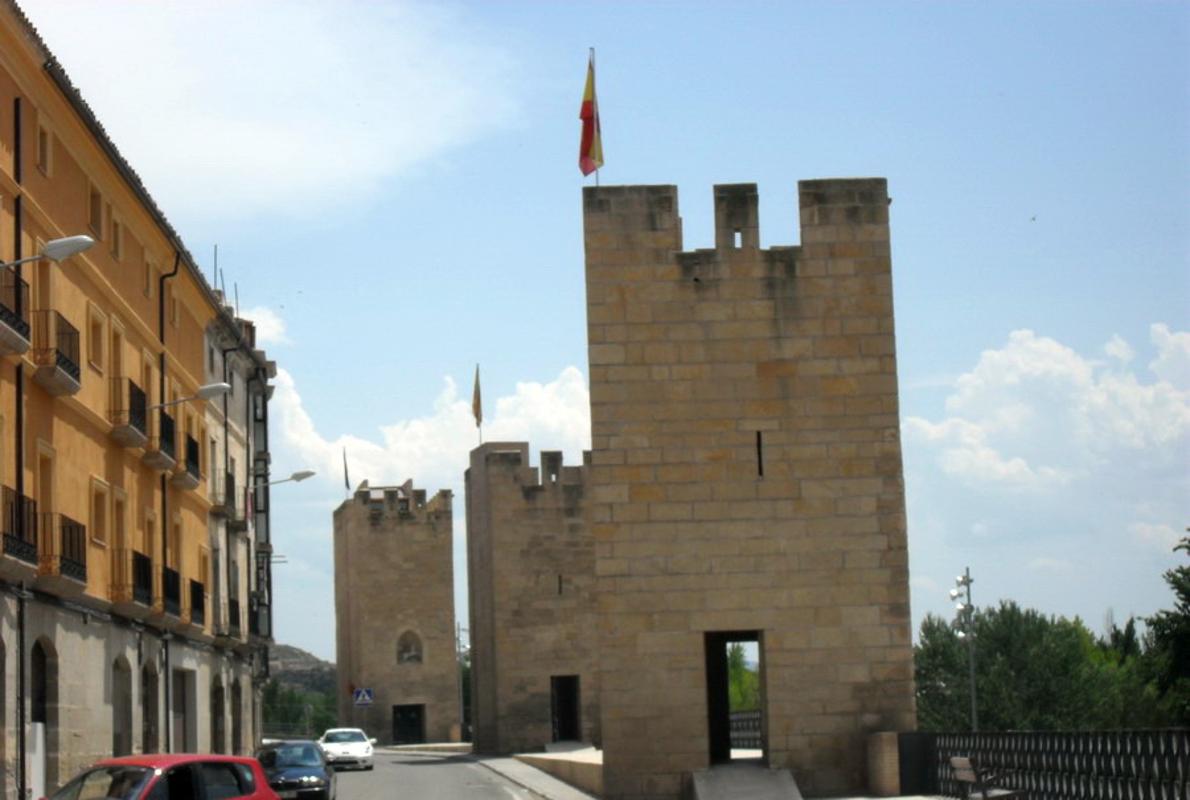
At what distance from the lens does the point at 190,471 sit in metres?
33.8

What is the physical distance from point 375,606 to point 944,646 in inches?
807

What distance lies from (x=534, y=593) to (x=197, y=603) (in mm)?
15897

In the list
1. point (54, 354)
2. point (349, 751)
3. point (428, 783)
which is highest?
point (54, 354)

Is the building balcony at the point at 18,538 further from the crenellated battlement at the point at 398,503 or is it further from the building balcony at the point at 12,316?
the crenellated battlement at the point at 398,503

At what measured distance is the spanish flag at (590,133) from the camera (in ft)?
86.1

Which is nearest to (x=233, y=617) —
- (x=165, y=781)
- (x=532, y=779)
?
(x=532, y=779)

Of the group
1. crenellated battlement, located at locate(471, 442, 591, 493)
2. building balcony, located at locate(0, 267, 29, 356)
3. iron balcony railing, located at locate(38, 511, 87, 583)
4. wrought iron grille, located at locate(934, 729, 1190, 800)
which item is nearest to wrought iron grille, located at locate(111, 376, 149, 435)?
iron balcony railing, located at locate(38, 511, 87, 583)

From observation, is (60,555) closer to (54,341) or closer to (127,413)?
(54,341)

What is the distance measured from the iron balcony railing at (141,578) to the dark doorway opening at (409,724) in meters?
33.2

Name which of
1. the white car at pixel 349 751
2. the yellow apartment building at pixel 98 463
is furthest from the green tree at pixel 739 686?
the yellow apartment building at pixel 98 463

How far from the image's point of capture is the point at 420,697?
6212cm

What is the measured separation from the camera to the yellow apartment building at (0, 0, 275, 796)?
73.0 ft

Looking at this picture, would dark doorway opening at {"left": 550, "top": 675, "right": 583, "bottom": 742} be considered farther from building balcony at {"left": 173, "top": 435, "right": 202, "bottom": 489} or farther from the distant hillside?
the distant hillside

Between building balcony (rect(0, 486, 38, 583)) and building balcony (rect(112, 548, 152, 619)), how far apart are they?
5122mm
